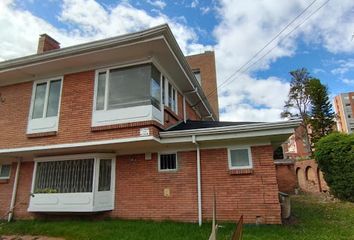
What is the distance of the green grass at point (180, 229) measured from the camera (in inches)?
243

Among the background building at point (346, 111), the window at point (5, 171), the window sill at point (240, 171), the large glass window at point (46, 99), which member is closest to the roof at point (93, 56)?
the large glass window at point (46, 99)

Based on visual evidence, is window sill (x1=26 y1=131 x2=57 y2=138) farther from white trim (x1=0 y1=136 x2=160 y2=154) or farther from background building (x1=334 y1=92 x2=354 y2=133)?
background building (x1=334 y1=92 x2=354 y2=133)

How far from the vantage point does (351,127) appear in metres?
71.9

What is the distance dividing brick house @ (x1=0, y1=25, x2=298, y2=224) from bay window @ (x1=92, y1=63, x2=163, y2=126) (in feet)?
0.11

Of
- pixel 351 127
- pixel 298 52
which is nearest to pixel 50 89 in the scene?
pixel 298 52

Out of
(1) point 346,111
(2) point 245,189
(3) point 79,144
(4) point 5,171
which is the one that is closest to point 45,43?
(4) point 5,171

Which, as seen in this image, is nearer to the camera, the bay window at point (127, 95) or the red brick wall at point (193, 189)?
the red brick wall at point (193, 189)

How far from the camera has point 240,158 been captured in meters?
7.77

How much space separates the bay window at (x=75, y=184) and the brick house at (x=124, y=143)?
0.11 feet

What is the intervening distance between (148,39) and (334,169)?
10864 mm

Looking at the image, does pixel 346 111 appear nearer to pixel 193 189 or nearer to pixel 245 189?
pixel 245 189

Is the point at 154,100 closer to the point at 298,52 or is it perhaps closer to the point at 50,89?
the point at 50,89

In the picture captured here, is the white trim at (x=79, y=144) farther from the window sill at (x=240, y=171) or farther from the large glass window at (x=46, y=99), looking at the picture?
the window sill at (x=240, y=171)

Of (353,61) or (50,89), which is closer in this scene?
(353,61)
